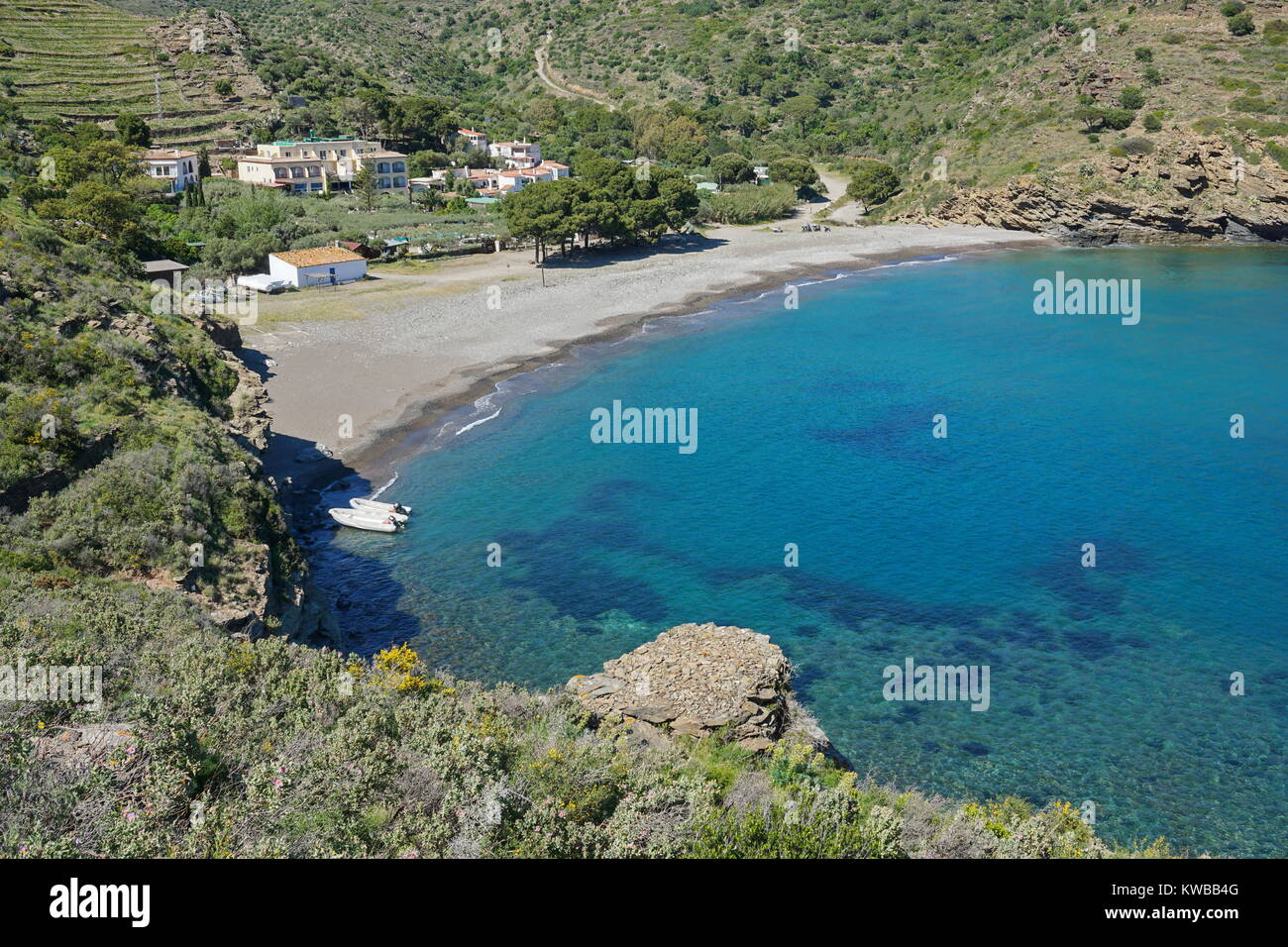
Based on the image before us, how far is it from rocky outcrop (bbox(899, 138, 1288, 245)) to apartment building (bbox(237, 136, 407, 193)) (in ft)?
205

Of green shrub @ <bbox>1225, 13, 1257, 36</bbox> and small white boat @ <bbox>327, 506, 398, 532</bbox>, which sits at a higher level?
green shrub @ <bbox>1225, 13, 1257, 36</bbox>

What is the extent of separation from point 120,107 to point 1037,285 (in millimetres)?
89147

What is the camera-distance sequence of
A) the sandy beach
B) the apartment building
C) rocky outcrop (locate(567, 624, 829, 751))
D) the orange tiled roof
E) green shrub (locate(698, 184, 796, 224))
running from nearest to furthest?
rocky outcrop (locate(567, 624, 829, 751)) < the sandy beach < the orange tiled roof < the apartment building < green shrub (locate(698, 184, 796, 224))

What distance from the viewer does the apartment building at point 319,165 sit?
3393 inches

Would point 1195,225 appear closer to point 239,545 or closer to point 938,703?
point 938,703

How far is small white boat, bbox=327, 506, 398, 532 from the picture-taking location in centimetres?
3300

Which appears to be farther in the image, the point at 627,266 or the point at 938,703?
the point at 627,266

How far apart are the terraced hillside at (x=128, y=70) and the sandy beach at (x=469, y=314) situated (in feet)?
145

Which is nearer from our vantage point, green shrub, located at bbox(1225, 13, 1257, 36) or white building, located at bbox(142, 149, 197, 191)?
white building, located at bbox(142, 149, 197, 191)

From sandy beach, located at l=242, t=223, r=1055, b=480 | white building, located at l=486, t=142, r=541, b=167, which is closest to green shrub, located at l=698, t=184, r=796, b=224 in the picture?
sandy beach, located at l=242, t=223, r=1055, b=480

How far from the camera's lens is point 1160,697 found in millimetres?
23578

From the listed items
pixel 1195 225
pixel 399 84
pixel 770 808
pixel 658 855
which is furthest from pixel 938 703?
pixel 399 84

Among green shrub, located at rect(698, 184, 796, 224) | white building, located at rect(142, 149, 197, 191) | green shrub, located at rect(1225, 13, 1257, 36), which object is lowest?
green shrub, located at rect(698, 184, 796, 224)

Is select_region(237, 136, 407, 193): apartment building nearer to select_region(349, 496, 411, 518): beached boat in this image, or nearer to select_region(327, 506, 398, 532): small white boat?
select_region(349, 496, 411, 518): beached boat
